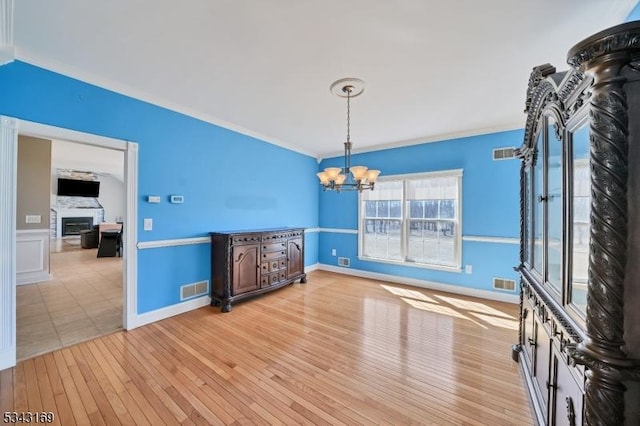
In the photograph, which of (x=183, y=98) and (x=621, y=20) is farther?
(x=183, y=98)

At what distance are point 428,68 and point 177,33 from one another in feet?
7.29

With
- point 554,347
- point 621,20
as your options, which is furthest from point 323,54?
point 554,347

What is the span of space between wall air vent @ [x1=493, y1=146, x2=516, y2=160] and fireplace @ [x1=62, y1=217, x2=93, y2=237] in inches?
591

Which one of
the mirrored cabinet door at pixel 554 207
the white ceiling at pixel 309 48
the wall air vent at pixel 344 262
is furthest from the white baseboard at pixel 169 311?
the mirrored cabinet door at pixel 554 207

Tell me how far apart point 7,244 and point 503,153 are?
5995 millimetres

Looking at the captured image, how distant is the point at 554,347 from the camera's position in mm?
1431

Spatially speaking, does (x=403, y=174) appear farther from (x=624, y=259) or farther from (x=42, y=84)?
(x=42, y=84)

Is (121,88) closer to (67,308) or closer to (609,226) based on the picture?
(67,308)

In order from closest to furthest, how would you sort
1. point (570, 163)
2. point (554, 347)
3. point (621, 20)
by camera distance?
1. point (570, 163)
2. point (554, 347)
3. point (621, 20)

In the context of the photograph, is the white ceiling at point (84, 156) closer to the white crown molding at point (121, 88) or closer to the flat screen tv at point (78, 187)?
the flat screen tv at point (78, 187)

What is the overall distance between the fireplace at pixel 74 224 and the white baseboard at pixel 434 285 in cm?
1182

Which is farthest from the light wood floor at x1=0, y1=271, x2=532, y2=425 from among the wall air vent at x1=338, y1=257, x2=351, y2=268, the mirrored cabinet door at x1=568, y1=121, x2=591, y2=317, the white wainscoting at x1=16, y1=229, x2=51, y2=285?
the white wainscoting at x1=16, y1=229, x2=51, y2=285

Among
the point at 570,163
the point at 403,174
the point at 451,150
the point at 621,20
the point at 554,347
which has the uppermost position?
the point at 621,20

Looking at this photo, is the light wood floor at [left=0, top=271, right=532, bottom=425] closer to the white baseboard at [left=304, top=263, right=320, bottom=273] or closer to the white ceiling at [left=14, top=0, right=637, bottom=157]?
the white baseboard at [left=304, top=263, right=320, bottom=273]
